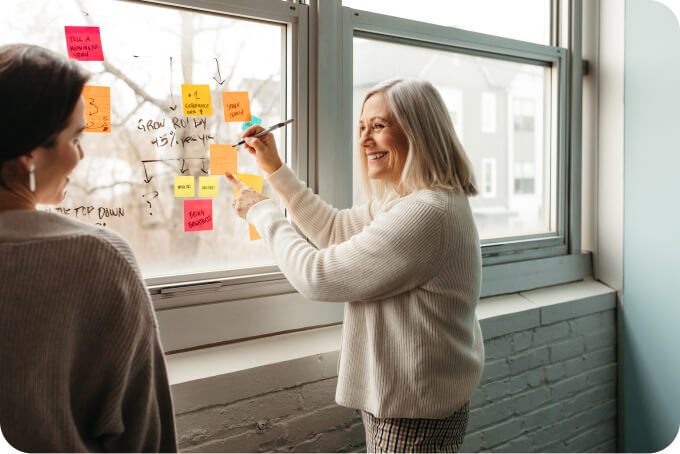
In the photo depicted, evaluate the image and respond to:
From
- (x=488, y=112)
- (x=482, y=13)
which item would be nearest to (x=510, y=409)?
(x=488, y=112)

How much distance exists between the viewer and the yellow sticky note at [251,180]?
1.56 metres

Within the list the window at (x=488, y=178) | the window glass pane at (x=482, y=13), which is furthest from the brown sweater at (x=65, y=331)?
the window at (x=488, y=178)

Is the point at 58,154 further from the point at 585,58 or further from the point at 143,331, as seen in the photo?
the point at 585,58

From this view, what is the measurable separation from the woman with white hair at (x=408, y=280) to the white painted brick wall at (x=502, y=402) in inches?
9.6

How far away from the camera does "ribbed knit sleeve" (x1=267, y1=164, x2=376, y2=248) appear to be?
1.49 m

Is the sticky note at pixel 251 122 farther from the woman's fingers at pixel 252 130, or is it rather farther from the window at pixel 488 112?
the window at pixel 488 112

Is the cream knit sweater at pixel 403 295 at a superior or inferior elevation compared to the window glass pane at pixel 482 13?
inferior

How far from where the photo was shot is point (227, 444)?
1.40 metres

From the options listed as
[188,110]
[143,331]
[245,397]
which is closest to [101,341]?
[143,331]

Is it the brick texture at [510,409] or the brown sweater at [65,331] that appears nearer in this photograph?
the brown sweater at [65,331]

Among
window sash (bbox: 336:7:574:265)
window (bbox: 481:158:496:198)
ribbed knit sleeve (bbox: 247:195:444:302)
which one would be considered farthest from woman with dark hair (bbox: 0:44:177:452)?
window (bbox: 481:158:496:198)

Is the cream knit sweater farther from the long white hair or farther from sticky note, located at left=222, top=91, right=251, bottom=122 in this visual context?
sticky note, located at left=222, top=91, right=251, bottom=122

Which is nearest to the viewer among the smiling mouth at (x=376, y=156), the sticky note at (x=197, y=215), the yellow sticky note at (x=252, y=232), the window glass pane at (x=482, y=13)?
the smiling mouth at (x=376, y=156)

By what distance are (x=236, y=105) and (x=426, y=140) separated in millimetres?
592
